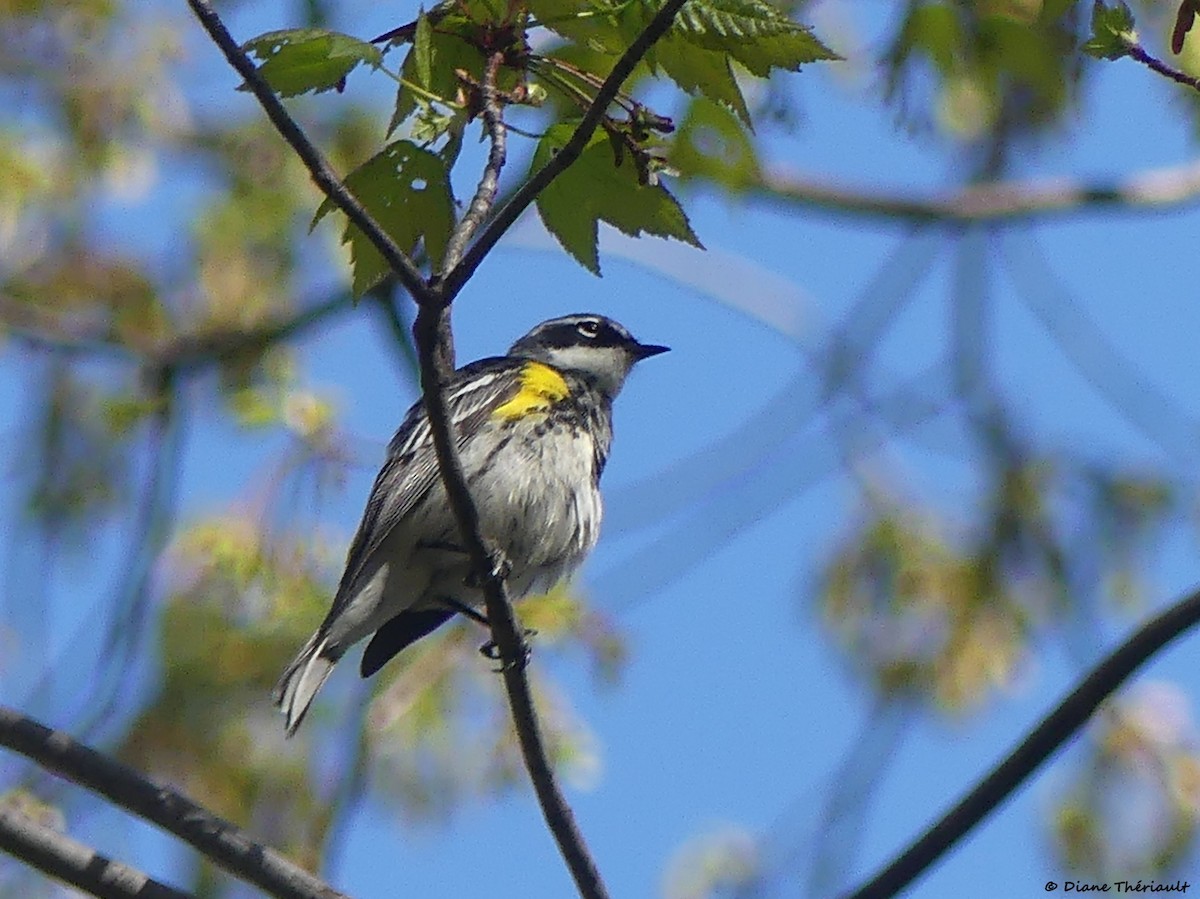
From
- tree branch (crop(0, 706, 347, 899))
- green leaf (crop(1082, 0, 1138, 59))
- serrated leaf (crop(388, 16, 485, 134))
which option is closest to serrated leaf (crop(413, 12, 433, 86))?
serrated leaf (crop(388, 16, 485, 134))

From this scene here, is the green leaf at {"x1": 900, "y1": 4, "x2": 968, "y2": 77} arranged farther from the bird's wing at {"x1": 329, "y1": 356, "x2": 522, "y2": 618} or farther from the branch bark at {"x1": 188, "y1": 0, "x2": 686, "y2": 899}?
the branch bark at {"x1": 188, "y1": 0, "x2": 686, "y2": 899}

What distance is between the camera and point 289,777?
7.22 metres

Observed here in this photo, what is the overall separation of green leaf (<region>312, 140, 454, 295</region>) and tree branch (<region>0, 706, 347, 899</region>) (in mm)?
1015

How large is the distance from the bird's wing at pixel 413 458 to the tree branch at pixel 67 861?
1.83 m

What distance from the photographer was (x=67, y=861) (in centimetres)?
321

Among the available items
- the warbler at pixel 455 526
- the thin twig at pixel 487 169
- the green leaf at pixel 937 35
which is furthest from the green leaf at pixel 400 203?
the green leaf at pixel 937 35

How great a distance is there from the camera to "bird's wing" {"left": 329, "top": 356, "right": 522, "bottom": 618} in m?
5.13

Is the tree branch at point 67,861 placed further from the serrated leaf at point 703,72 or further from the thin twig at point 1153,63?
the thin twig at point 1153,63

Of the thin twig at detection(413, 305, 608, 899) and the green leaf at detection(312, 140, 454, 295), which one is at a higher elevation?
the green leaf at detection(312, 140, 454, 295)

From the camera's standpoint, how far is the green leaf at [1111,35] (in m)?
2.70

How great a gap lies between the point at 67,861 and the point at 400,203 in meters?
→ 1.36

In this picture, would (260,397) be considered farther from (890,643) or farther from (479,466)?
(890,643)

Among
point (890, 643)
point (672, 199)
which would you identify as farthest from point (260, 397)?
point (672, 199)

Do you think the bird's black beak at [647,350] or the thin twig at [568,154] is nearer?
the thin twig at [568,154]
